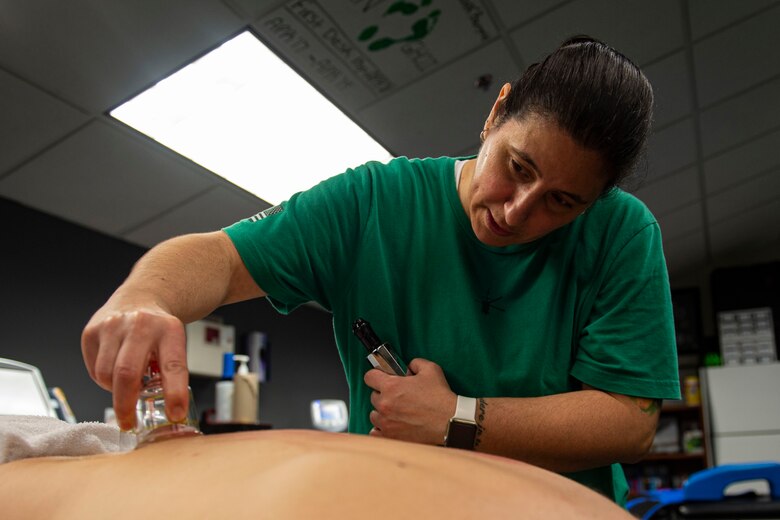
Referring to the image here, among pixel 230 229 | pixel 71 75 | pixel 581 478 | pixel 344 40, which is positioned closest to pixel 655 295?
pixel 581 478

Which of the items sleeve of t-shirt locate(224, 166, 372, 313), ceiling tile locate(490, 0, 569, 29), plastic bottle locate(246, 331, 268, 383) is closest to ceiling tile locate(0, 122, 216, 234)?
plastic bottle locate(246, 331, 268, 383)

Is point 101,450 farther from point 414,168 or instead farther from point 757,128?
point 757,128

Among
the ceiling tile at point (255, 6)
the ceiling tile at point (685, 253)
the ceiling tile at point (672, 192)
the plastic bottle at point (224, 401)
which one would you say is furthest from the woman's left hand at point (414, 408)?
the ceiling tile at point (685, 253)

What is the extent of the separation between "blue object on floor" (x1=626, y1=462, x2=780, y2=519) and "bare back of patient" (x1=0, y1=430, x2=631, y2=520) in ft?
7.77

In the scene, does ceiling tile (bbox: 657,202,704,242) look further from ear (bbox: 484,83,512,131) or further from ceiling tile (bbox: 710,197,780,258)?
ear (bbox: 484,83,512,131)

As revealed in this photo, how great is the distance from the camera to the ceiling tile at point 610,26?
8.61ft

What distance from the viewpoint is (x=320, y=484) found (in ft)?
1.52

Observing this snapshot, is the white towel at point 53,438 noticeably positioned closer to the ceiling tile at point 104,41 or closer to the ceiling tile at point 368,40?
the ceiling tile at point 104,41

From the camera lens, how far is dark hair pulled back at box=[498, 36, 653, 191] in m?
0.94

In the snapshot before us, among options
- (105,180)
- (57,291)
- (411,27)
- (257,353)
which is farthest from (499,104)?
(257,353)

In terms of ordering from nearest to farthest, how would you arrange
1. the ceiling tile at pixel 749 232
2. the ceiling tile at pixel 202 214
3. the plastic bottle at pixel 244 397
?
1. the ceiling tile at pixel 202 214
2. the plastic bottle at pixel 244 397
3. the ceiling tile at pixel 749 232

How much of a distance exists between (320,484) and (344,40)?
214 cm

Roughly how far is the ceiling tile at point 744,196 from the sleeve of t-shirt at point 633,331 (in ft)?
13.3

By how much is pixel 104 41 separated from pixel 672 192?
3481mm
